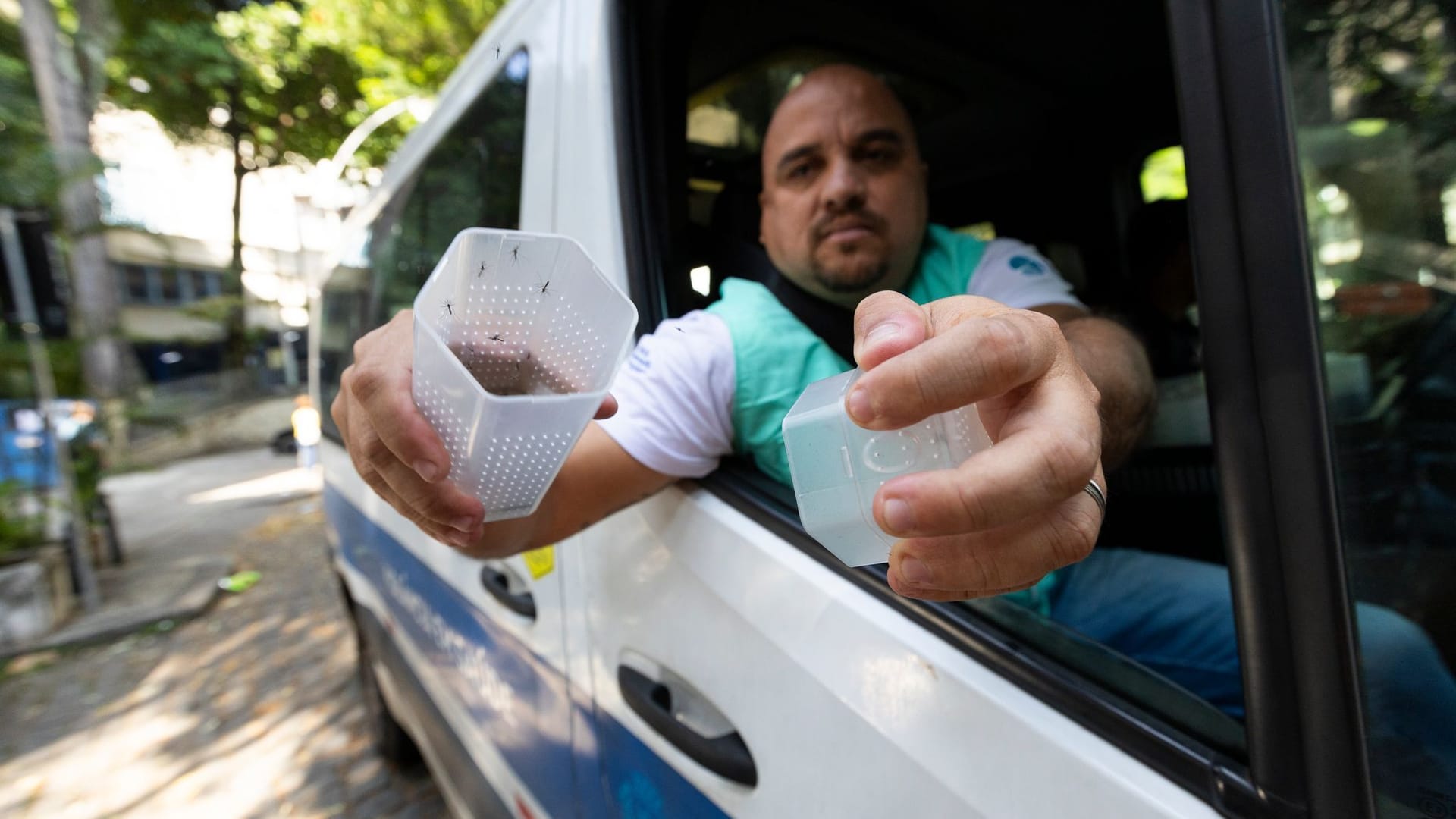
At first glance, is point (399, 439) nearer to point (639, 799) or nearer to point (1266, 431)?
point (1266, 431)

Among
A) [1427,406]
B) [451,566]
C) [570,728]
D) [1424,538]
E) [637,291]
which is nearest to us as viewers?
[1424,538]

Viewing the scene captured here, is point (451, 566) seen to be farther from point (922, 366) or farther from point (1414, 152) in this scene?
point (1414, 152)

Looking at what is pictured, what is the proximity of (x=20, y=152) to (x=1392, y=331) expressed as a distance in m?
7.30

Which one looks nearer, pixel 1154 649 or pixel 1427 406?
pixel 1427 406

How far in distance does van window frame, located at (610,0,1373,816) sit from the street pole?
6982mm

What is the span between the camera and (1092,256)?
7.43ft

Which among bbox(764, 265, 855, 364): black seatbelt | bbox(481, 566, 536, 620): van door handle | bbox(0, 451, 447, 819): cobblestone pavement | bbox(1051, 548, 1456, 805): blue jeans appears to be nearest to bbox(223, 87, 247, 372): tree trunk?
bbox(0, 451, 447, 819): cobblestone pavement

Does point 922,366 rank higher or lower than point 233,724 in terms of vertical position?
higher

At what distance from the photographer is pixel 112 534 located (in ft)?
22.4

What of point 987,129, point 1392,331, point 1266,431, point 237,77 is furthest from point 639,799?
point 237,77

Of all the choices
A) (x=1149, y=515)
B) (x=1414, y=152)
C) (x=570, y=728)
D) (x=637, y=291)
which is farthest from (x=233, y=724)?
(x=1414, y=152)

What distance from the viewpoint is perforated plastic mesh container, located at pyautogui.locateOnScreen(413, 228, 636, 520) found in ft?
1.96

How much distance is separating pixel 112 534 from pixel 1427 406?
8.91 meters

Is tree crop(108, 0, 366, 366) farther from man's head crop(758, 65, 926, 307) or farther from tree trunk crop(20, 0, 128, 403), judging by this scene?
man's head crop(758, 65, 926, 307)
